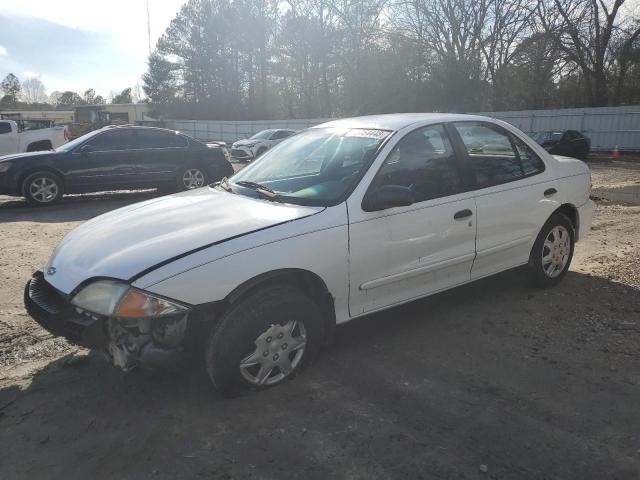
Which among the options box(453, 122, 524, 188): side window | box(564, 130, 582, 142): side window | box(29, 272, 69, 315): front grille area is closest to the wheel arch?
box(29, 272, 69, 315): front grille area

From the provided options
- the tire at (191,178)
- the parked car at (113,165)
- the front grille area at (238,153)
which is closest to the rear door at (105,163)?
the parked car at (113,165)

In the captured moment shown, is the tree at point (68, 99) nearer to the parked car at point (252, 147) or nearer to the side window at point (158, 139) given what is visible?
the parked car at point (252, 147)

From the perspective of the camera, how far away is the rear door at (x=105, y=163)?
402 inches

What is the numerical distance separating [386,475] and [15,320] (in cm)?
351

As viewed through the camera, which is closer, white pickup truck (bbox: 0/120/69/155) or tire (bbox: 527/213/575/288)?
tire (bbox: 527/213/575/288)

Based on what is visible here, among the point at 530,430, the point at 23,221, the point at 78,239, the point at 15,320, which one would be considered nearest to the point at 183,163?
the point at 23,221

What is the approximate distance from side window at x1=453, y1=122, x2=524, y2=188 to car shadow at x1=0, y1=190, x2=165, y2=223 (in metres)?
6.76

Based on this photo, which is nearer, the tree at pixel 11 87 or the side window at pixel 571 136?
the side window at pixel 571 136

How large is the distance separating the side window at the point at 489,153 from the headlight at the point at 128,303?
264cm

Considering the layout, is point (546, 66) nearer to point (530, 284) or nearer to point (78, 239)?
point (530, 284)

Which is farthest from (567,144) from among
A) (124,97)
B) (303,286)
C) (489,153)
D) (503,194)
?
(124,97)

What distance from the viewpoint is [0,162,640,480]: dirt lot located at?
8.74 feet

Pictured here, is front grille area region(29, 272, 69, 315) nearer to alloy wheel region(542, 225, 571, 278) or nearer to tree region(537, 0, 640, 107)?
alloy wheel region(542, 225, 571, 278)

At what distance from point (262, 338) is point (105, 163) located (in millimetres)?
8356
